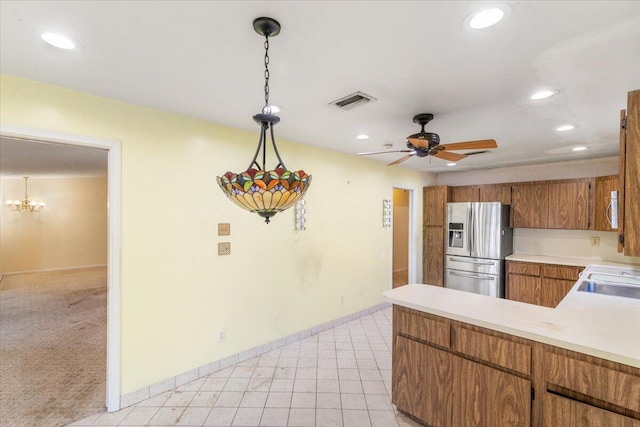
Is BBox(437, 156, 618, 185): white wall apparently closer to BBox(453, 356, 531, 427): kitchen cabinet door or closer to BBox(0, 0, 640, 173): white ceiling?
BBox(0, 0, 640, 173): white ceiling

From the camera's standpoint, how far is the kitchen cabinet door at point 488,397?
5.08 ft

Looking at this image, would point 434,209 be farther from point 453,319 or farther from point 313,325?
point 453,319

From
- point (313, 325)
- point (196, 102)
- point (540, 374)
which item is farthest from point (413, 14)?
point (313, 325)

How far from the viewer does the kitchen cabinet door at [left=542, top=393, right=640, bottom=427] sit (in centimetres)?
128

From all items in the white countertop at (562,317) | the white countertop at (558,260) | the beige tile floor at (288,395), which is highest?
the white countertop at (562,317)

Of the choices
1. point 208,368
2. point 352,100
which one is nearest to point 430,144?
point 352,100

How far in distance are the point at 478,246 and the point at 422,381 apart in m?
3.25

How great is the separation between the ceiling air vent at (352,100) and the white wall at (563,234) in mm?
4096

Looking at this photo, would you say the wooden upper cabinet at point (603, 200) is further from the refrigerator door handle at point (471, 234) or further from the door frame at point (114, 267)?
the door frame at point (114, 267)

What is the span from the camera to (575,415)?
4.51 feet

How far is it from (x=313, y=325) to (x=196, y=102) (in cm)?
285

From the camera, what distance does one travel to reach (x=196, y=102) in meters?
2.24

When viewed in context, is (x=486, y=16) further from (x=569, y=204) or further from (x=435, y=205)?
(x=435, y=205)

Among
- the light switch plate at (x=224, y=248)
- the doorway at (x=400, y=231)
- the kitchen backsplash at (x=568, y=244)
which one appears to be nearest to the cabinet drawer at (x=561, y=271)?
the kitchen backsplash at (x=568, y=244)
